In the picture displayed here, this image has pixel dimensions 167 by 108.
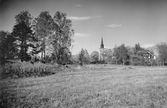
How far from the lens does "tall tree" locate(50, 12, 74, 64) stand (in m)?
21.0

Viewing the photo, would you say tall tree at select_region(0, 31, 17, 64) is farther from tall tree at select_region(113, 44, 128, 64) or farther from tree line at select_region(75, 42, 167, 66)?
tall tree at select_region(113, 44, 128, 64)

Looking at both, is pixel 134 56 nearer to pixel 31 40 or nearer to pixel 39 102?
pixel 31 40

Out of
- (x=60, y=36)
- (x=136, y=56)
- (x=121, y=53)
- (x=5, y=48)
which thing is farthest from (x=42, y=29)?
(x=136, y=56)

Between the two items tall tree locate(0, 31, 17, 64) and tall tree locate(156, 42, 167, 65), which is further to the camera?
tall tree locate(156, 42, 167, 65)

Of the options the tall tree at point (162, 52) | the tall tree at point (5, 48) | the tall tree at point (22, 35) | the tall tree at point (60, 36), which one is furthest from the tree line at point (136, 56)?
the tall tree at point (5, 48)

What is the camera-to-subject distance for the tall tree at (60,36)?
21.0m

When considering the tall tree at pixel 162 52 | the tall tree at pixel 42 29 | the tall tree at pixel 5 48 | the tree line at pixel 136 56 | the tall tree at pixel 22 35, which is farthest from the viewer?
the tree line at pixel 136 56

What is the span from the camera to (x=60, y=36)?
21.7 metres

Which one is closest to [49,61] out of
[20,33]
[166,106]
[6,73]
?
[20,33]

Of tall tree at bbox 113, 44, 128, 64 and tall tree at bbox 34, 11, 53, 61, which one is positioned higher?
tall tree at bbox 34, 11, 53, 61

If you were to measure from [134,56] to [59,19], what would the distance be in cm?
3063

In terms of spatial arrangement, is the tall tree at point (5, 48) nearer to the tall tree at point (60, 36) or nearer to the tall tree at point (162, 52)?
the tall tree at point (60, 36)

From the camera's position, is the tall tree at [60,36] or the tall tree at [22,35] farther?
the tall tree at [60,36]

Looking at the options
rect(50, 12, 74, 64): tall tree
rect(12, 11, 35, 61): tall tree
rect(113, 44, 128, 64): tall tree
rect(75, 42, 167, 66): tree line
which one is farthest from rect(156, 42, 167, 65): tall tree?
rect(12, 11, 35, 61): tall tree
